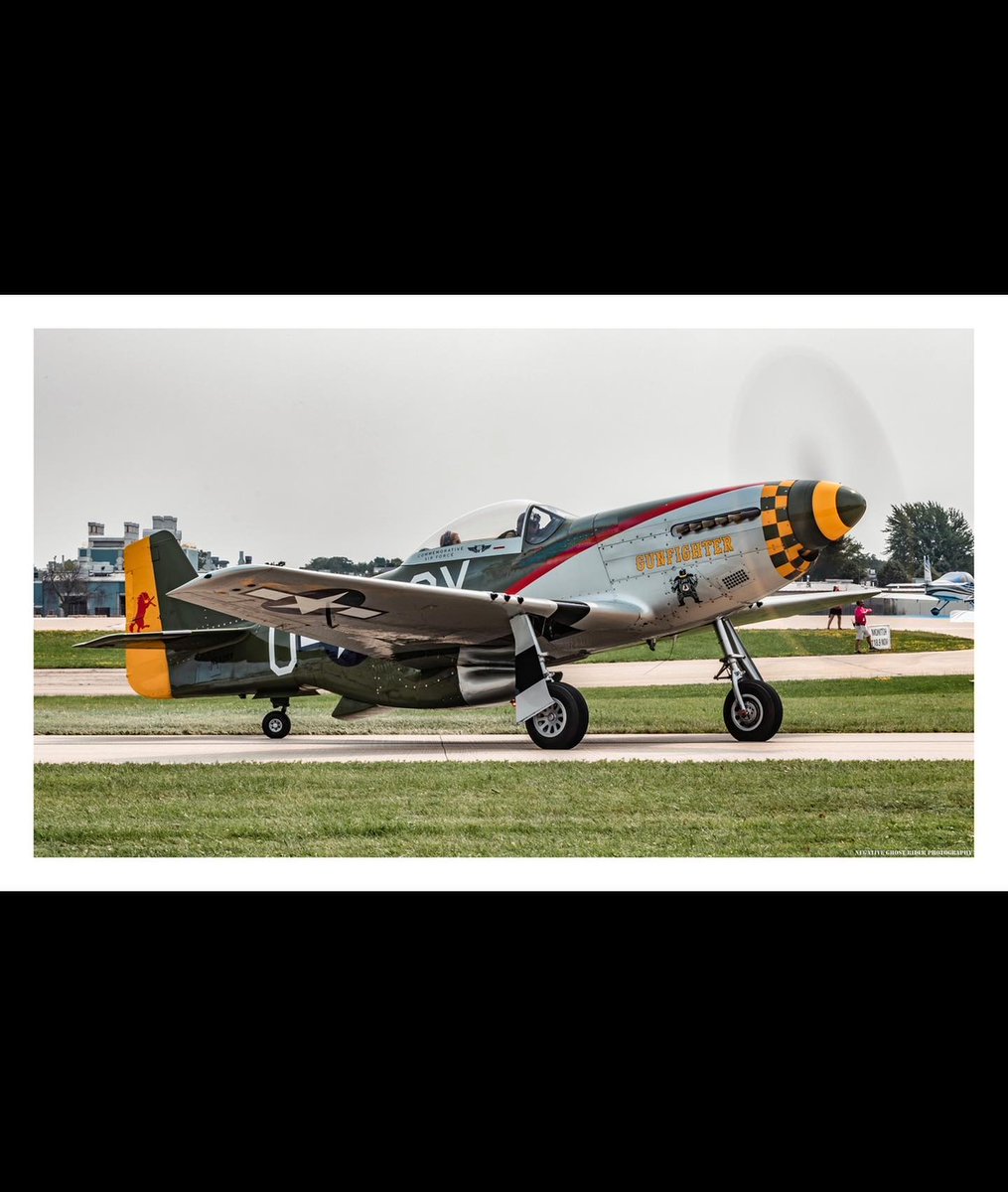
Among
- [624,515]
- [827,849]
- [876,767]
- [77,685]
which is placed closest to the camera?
[827,849]

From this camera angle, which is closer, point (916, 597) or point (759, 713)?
point (759, 713)

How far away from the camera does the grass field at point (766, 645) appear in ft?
27.3

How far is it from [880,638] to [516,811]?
6.05 m

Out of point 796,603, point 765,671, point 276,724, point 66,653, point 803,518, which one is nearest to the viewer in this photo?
point 803,518

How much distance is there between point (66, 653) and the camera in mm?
8516

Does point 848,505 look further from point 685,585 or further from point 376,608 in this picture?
point 376,608

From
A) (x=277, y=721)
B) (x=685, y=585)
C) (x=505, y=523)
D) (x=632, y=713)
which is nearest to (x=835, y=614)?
(x=632, y=713)

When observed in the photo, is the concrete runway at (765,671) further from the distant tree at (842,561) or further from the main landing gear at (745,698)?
the distant tree at (842,561)

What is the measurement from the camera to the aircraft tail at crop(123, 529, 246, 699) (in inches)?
377

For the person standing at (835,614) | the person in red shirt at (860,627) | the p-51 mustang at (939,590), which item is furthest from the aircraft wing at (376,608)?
the person in red shirt at (860,627)

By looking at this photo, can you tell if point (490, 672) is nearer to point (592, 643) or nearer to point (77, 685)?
point (592, 643)

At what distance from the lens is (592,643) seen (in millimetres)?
8633
